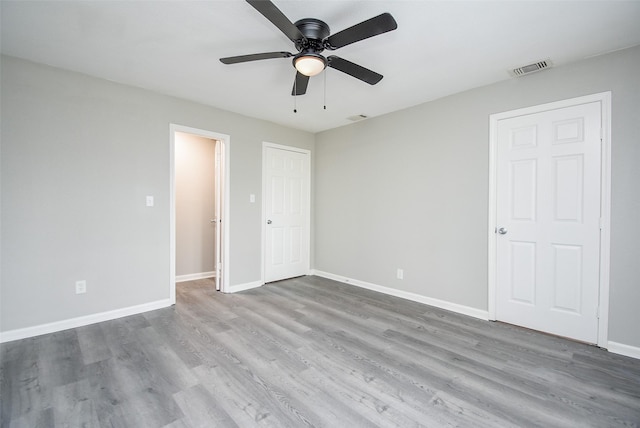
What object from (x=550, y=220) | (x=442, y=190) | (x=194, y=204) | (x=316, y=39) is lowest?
(x=550, y=220)

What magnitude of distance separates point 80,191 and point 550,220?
4.69m

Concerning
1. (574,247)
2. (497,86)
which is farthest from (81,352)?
(497,86)

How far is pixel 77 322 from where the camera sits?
2.87 metres

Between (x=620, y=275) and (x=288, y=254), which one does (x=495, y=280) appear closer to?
(x=620, y=275)

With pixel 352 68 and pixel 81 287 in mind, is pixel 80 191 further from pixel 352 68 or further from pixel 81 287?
pixel 352 68

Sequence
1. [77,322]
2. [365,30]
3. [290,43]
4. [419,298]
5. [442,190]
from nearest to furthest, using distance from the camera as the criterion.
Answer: [365,30], [290,43], [77,322], [442,190], [419,298]

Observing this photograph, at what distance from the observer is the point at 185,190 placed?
185 inches

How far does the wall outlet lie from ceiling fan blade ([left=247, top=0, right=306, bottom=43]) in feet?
10.1

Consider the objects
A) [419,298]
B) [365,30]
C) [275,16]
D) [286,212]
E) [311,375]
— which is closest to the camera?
[275,16]

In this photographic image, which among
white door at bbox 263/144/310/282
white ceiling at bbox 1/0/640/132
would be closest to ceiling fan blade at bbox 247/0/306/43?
white ceiling at bbox 1/0/640/132

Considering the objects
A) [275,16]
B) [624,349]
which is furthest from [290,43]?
[624,349]

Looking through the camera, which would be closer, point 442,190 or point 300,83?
point 300,83

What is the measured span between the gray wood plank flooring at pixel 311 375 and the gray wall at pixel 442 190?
0.62 meters

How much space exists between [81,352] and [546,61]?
4.80 metres
